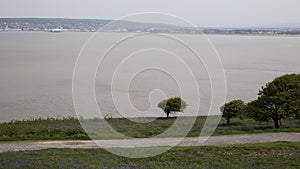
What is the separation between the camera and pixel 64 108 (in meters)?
22.2

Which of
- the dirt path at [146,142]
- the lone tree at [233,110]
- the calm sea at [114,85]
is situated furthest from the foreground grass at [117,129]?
the calm sea at [114,85]

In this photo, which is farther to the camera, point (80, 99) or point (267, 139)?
point (80, 99)

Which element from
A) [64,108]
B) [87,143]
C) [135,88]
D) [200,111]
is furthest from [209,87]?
[87,143]

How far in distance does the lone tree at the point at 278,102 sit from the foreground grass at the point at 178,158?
13.3 ft

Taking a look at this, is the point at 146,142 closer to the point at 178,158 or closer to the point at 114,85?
the point at 178,158

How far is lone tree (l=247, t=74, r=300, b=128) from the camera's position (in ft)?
46.6

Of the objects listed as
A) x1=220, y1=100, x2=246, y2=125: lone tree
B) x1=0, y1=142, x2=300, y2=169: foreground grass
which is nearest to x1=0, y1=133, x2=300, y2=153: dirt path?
x1=0, y1=142, x2=300, y2=169: foreground grass

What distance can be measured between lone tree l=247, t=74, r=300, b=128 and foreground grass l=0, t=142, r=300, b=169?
4.05 m

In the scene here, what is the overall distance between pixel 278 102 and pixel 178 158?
22.0 feet

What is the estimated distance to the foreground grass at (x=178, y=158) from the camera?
26.9ft

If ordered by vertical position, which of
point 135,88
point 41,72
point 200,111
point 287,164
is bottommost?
point 287,164

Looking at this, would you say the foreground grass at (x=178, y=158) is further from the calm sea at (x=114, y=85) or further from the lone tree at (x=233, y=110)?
the lone tree at (x=233, y=110)

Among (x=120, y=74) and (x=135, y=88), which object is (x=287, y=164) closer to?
(x=135, y=88)

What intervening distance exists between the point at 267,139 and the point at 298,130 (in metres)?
2.01
